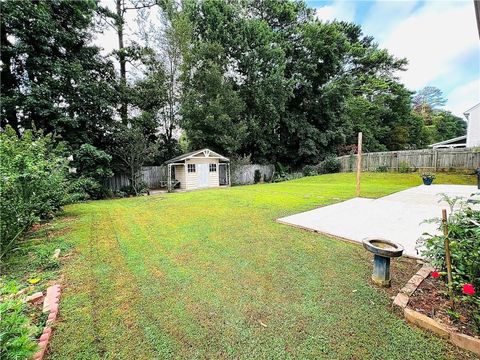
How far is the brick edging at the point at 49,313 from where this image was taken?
164 cm

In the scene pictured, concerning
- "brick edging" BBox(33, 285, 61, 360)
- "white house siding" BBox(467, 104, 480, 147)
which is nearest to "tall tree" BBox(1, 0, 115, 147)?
"brick edging" BBox(33, 285, 61, 360)

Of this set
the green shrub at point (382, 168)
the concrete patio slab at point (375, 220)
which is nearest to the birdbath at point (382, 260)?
the concrete patio slab at point (375, 220)

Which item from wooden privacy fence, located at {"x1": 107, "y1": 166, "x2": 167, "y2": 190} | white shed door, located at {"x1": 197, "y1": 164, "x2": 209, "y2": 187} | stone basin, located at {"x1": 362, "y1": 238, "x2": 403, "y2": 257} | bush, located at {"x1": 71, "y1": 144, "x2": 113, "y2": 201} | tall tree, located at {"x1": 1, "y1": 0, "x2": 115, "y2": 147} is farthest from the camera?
wooden privacy fence, located at {"x1": 107, "y1": 166, "x2": 167, "y2": 190}

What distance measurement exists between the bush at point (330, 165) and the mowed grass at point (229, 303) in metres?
16.5

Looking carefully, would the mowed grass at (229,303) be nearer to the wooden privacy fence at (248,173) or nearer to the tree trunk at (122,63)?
the tree trunk at (122,63)

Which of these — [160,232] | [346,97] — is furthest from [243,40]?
[160,232]

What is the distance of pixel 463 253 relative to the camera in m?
1.94

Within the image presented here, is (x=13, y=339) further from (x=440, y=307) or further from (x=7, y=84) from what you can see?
(x=7, y=84)

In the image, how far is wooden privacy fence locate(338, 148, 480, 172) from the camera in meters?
13.5

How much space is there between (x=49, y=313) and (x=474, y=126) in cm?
2498

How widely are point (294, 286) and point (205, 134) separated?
15.4 m

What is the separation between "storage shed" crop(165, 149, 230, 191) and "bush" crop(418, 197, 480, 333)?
1271cm

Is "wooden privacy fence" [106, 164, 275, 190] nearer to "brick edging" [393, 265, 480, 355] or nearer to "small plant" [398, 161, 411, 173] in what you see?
"small plant" [398, 161, 411, 173]

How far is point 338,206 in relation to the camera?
6.39 meters
